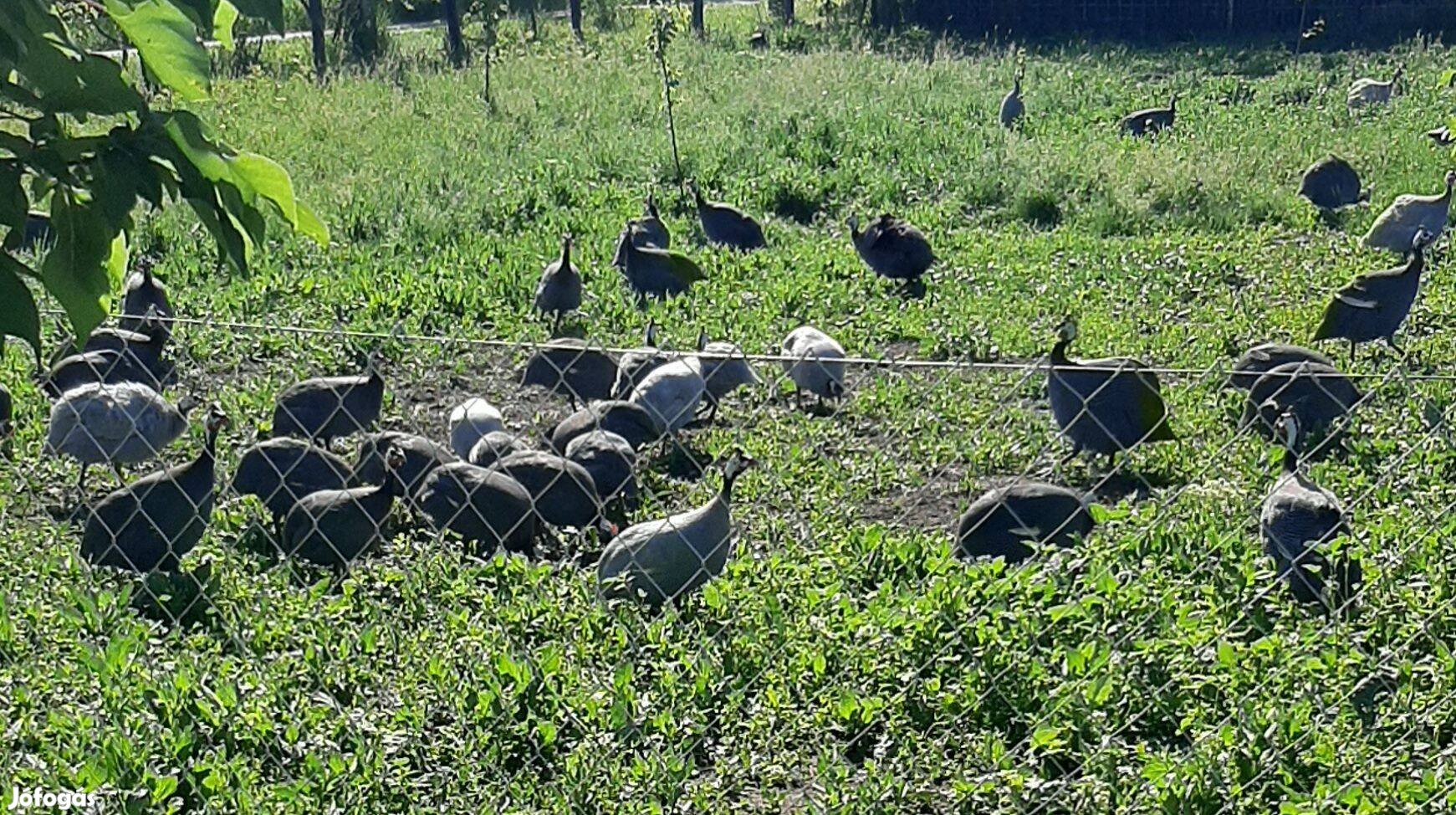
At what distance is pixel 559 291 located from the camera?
32.6ft

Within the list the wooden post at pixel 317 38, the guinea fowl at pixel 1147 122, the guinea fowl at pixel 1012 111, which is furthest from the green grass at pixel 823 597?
the wooden post at pixel 317 38

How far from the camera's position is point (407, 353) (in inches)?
364

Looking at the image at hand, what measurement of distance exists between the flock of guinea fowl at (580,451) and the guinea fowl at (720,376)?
0.02m

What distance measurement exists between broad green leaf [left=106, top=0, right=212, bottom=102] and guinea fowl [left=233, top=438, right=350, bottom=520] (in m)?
4.36

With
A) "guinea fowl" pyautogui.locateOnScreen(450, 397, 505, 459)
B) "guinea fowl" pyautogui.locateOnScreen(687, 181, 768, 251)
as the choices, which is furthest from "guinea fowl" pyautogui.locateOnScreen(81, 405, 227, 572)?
"guinea fowl" pyautogui.locateOnScreen(687, 181, 768, 251)

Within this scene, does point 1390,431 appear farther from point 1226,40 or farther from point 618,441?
point 1226,40

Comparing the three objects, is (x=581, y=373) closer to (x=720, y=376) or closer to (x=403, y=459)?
(x=720, y=376)

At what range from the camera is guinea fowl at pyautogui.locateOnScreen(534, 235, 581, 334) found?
9.91 metres

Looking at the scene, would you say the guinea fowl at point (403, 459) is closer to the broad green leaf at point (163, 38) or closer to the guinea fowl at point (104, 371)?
the guinea fowl at point (104, 371)

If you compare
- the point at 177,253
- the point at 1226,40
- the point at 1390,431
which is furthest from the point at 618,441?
the point at 1226,40

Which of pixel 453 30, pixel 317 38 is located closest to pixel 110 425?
pixel 317 38

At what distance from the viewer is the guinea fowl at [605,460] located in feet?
21.7

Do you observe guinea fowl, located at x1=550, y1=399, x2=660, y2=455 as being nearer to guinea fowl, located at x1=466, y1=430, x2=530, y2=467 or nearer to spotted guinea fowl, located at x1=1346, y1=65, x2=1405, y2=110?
guinea fowl, located at x1=466, y1=430, x2=530, y2=467

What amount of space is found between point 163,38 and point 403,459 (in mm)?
4463
